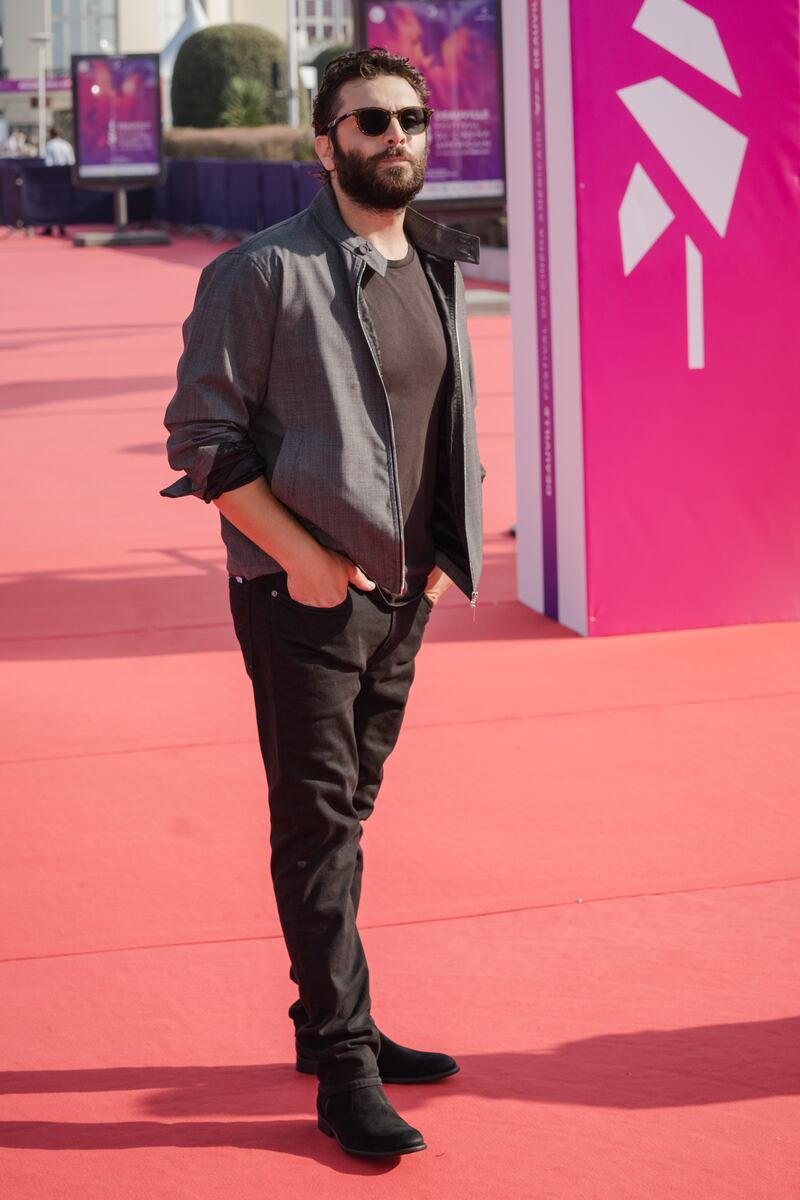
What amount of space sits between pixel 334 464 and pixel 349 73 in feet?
2.22

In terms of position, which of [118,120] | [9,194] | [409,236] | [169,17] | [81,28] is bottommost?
[409,236]

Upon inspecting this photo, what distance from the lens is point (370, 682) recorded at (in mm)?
3328

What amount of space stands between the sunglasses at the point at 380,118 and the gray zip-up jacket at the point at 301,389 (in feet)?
0.53

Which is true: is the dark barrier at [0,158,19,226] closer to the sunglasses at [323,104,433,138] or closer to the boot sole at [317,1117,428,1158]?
the sunglasses at [323,104,433,138]

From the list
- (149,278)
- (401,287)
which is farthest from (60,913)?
(149,278)

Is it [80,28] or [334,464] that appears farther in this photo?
[80,28]

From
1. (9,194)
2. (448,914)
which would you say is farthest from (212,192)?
(448,914)

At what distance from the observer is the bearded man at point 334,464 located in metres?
3.09

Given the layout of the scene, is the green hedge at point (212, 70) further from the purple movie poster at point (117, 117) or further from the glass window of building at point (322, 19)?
the glass window of building at point (322, 19)

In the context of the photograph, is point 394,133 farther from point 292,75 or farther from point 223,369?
point 292,75

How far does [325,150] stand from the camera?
318 cm

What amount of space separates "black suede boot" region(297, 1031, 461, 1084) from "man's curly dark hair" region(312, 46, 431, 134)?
5.62 ft

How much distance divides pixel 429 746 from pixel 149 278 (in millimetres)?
20897

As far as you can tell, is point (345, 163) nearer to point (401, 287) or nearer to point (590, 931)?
point (401, 287)
